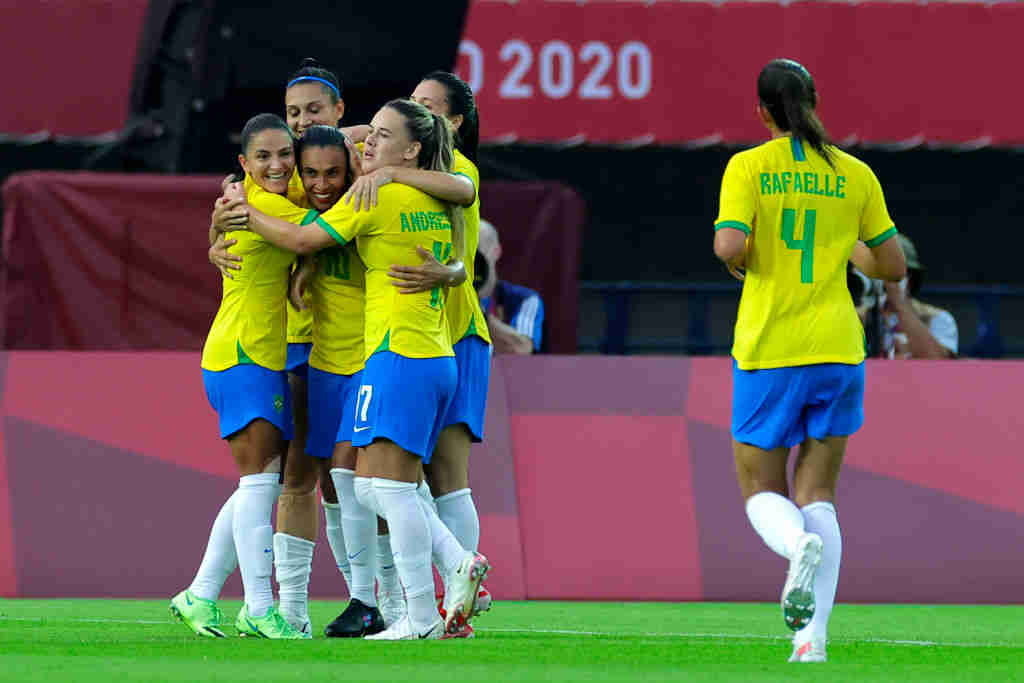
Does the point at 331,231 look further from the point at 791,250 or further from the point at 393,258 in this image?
the point at 791,250

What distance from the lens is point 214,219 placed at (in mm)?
7371

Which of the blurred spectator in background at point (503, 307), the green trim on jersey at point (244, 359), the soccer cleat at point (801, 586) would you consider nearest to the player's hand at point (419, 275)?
the green trim on jersey at point (244, 359)

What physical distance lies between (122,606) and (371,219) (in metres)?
2.90

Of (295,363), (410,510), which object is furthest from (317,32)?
(410,510)

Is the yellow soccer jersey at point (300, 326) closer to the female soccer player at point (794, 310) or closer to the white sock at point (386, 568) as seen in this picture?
the white sock at point (386, 568)

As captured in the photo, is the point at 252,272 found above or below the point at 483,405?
above

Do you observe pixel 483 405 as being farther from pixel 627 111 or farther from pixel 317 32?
pixel 627 111

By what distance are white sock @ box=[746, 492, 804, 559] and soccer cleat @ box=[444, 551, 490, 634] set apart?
3.32 ft

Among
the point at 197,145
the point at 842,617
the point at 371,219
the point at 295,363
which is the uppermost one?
the point at 197,145

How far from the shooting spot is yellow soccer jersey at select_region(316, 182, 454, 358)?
7.02m

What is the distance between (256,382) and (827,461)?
208 cm

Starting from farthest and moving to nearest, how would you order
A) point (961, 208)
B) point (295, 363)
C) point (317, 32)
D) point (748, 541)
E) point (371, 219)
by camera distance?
point (961, 208)
point (317, 32)
point (748, 541)
point (295, 363)
point (371, 219)

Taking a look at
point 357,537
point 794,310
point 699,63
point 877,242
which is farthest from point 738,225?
point 699,63

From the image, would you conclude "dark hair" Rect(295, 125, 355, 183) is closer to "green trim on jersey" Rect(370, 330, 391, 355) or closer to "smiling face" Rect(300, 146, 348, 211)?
"smiling face" Rect(300, 146, 348, 211)
